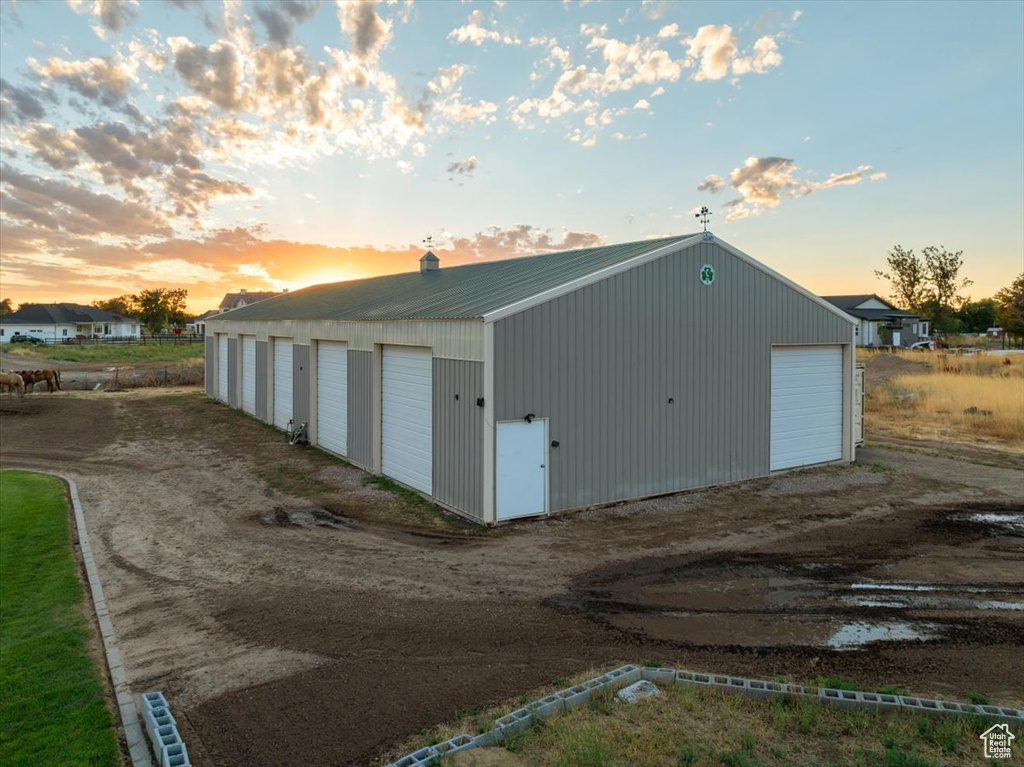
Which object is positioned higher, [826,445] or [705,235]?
[705,235]

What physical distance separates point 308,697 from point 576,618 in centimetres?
301

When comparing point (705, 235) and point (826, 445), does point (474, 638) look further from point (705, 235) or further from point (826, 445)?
point (826, 445)

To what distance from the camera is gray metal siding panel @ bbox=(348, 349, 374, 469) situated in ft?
50.2

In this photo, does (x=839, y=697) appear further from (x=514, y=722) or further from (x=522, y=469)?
(x=522, y=469)

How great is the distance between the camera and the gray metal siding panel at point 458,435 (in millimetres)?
11258

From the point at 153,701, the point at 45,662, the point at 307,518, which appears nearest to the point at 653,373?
the point at 307,518

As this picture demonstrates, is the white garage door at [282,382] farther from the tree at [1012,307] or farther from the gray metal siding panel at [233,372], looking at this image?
the tree at [1012,307]

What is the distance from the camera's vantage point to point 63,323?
285 feet

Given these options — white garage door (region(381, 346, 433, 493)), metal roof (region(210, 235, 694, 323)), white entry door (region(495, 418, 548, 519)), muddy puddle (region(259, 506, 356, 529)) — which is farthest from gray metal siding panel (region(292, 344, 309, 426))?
white entry door (region(495, 418, 548, 519))

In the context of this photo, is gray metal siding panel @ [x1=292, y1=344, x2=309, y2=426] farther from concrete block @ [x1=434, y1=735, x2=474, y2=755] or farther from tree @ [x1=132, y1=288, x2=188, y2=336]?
tree @ [x1=132, y1=288, x2=188, y2=336]

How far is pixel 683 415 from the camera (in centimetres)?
1361

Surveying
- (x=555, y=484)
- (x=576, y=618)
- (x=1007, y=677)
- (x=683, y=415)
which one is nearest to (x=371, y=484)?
(x=555, y=484)

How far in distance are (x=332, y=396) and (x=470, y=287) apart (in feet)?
17.0

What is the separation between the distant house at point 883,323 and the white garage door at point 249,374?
45.2m
